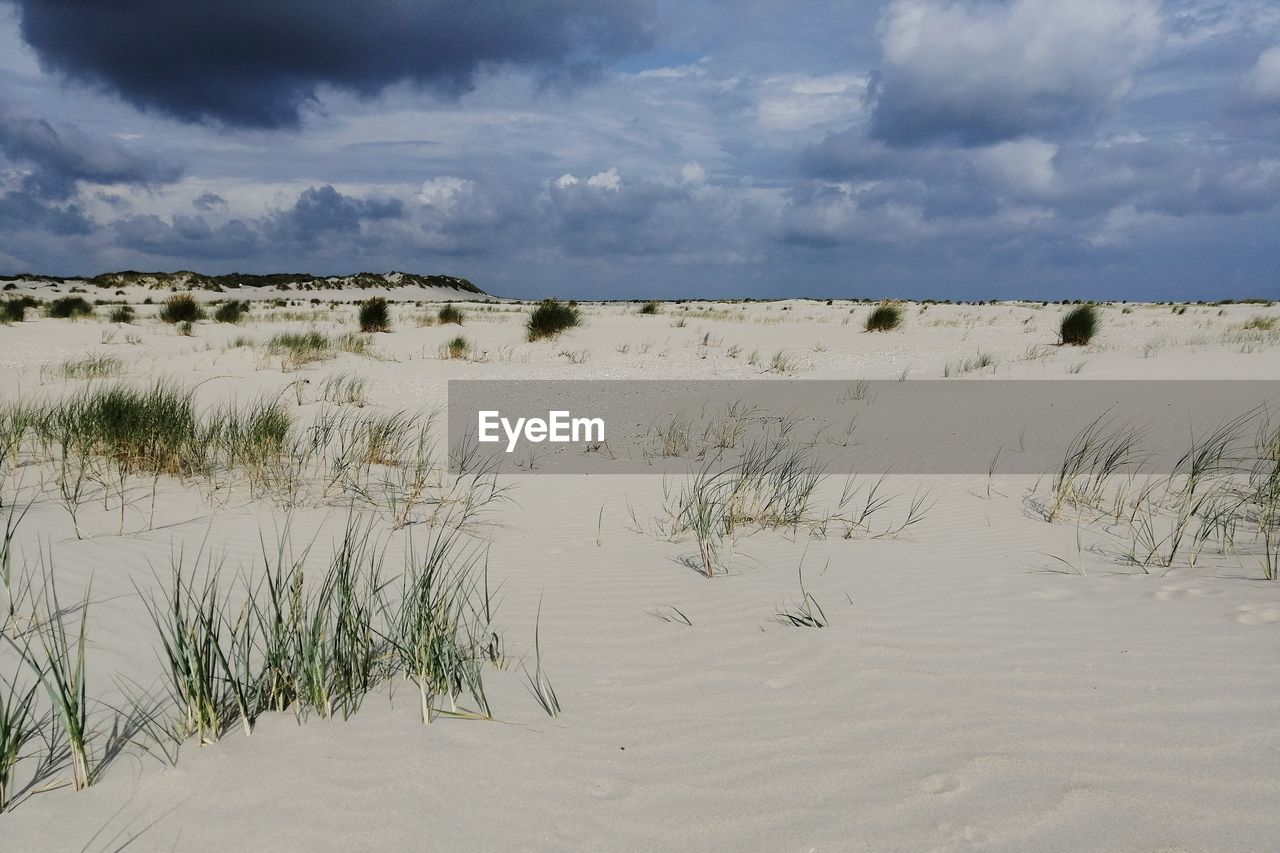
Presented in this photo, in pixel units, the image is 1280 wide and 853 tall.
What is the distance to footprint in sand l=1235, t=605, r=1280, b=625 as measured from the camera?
9.20 feet

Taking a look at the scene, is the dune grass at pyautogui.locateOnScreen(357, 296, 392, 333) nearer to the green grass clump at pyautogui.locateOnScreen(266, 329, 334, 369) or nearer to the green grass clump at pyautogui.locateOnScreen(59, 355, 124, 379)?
the green grass clump at pyautogui.locateOnScreen(266, 329, 334, 369)

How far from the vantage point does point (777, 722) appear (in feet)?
7.45

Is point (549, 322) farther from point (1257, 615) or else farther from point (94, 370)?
point (1257, 615)

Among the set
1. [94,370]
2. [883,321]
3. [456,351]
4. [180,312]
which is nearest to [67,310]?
[180,312]

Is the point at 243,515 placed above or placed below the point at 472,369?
below

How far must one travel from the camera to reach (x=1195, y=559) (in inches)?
145

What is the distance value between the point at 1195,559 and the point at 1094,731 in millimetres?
2237

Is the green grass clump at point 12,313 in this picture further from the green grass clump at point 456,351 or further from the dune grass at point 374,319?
the green grass clump at point 456,351

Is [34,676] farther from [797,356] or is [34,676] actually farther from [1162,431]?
[797,356]

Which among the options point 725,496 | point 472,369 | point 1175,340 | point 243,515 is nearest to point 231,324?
point 472,369

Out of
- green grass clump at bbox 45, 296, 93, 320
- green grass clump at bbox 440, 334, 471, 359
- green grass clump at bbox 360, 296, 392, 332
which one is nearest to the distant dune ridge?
green grass clump at bbox 45, 296, 93, 320

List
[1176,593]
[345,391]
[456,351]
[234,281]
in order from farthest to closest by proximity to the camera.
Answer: [234,281], [456,351], [345,391], [1176,593]

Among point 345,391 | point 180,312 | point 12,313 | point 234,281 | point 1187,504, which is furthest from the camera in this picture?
point 234,281

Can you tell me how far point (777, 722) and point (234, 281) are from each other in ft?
197
